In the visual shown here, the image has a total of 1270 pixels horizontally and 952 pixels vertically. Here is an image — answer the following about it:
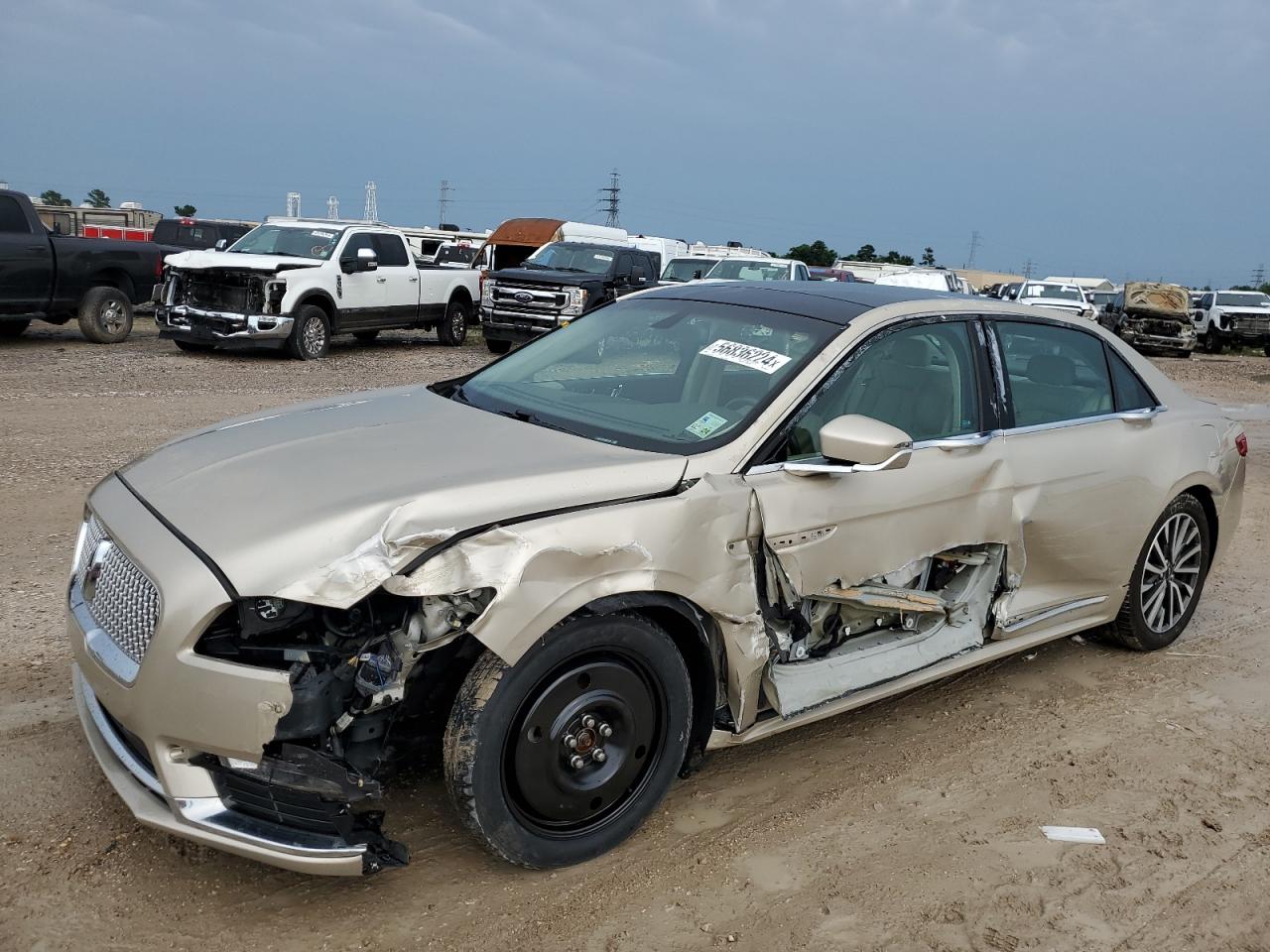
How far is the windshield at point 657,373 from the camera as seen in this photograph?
3779mm

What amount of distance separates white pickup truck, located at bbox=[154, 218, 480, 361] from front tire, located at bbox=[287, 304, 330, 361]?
0.05 ft

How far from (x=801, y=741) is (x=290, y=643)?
2193mm

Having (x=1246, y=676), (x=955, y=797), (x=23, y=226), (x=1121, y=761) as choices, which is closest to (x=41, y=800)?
(x=955, y=797)

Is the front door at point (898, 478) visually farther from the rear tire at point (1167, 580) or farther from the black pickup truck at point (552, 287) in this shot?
the black pickup truck at point (552, 287)

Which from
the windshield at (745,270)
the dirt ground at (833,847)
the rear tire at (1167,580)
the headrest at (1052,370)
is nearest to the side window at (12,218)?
the dirt ground at (833,847)

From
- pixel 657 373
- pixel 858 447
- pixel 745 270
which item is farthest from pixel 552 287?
pixel 858 447

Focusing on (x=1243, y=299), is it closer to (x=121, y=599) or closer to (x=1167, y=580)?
(x=1167, y=580)

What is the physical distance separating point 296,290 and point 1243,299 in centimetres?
2631

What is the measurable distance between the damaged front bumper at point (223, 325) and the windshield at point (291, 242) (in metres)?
1.22

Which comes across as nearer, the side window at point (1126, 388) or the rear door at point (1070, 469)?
the rear door at point (1070, 469)

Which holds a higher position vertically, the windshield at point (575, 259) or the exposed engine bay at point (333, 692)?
the windshield at point (575, 259)

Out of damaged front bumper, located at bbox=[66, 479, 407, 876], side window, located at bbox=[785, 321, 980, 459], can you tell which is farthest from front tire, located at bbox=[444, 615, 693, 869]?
side window, located at bbox=[785, 321, 980, 459]

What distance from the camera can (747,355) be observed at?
405cm

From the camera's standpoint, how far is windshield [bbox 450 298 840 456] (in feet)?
12.4
